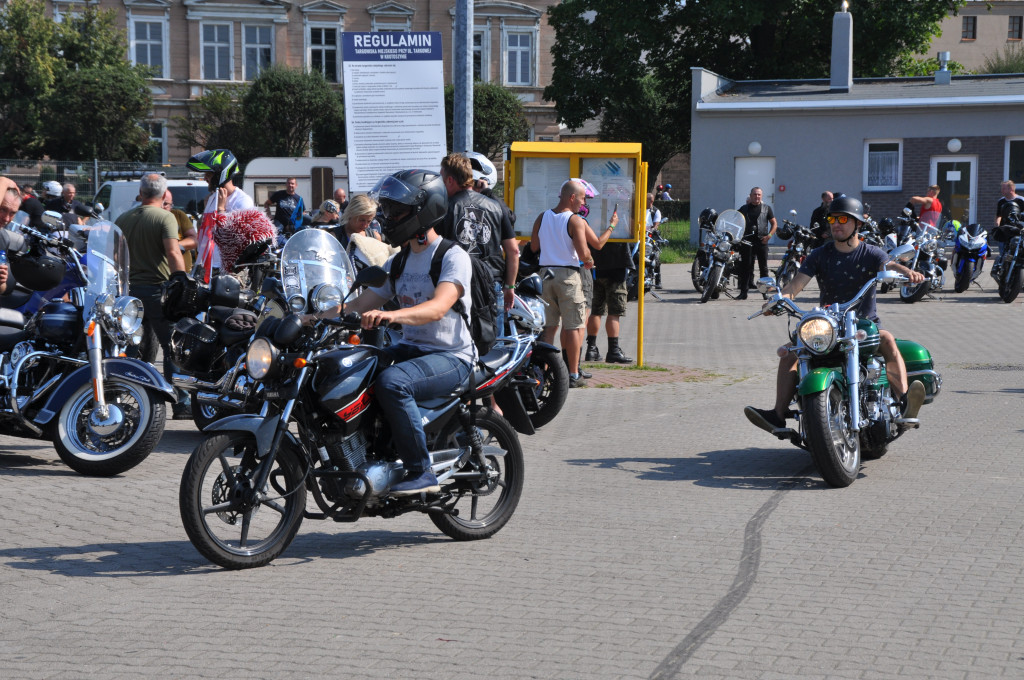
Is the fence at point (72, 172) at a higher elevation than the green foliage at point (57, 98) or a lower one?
lower


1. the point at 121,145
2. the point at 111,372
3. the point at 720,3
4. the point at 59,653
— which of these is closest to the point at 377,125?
the point at 111,372

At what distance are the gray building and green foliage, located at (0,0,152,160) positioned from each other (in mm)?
22764

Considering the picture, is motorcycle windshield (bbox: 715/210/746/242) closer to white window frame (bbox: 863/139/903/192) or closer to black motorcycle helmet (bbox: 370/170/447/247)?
black motorcycle helmet (bbox: 370/170/447/247)

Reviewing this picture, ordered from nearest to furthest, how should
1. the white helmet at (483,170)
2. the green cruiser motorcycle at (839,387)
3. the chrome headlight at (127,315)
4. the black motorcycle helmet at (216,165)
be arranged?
the green cruiser motorcycle at (839,387) < the chrome headlight at (127,315) < the white helmet at (483,170) < the black motorcycle helmet at (216,165)

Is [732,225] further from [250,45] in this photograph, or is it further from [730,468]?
[250,45]

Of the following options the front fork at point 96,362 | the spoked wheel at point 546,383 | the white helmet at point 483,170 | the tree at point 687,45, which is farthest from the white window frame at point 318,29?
the front fork at point 96,362

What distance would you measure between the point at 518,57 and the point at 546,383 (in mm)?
52478

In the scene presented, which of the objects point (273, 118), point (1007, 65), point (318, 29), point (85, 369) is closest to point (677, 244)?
point (273, 118)

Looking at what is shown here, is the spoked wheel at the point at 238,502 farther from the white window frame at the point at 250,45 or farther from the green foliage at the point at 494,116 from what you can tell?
the white window frame at the point at 250,45

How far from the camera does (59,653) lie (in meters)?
4.42

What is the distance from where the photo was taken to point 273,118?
50250 mm

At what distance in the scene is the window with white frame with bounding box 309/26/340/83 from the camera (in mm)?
58781

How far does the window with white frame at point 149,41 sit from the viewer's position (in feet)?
189

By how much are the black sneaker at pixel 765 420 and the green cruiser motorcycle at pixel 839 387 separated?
0.08 meters
